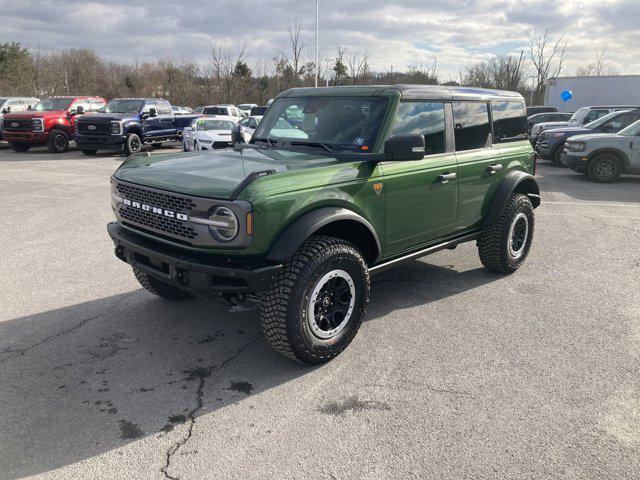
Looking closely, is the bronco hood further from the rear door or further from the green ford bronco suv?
the rear door

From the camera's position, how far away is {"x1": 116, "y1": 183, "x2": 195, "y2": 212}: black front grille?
3333 mm

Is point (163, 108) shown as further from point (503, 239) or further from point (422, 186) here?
point (422, 186)

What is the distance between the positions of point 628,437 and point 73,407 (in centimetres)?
332

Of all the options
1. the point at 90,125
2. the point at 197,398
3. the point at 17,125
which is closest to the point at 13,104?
the point at 17,125

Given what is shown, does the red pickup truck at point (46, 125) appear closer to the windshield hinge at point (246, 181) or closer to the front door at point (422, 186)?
the front door at point (422, 186)

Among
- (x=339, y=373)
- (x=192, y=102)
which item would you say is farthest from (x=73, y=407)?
(x=192, y=102)

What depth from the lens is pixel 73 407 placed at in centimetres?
313

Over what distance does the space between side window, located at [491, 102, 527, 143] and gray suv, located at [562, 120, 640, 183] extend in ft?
27.6

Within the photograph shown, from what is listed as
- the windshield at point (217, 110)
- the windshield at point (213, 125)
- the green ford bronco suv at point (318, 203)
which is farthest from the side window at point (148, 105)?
the green ford bronco suv at point (318, 203)

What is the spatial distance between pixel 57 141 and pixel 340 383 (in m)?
18.7

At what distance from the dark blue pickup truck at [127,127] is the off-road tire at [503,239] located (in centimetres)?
1500

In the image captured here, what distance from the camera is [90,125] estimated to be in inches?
680

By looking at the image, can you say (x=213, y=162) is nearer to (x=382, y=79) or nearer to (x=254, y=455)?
(x=254, y=455)

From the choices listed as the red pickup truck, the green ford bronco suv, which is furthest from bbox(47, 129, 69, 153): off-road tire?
the green ford bronco suv
